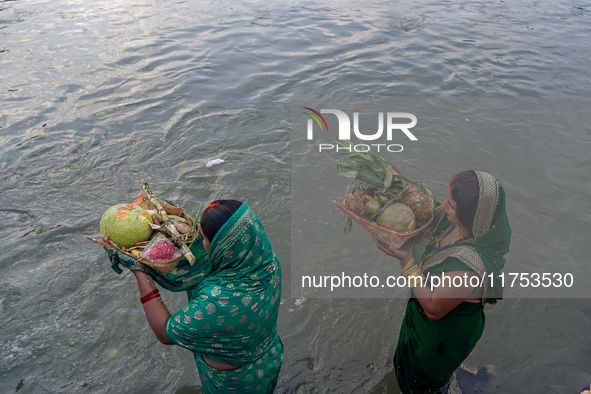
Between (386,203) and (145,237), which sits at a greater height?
(145,237)

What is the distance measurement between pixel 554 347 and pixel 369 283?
1.82 m

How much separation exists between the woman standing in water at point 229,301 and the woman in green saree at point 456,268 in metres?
0.91

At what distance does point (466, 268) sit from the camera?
7.39ft

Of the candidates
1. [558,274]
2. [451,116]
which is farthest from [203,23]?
[558,274]

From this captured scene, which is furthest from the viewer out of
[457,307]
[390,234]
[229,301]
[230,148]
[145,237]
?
[230,148]

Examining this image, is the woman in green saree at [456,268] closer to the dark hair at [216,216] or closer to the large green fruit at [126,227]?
the dark hair at [216,216]

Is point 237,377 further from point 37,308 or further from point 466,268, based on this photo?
point 37,308

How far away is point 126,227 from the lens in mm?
2209

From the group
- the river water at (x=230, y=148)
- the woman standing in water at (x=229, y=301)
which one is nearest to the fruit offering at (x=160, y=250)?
the woman standing in water at (x=229, y=301)

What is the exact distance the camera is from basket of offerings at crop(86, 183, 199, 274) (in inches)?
85.5

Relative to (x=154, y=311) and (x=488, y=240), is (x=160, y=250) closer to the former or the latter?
(x=154, y=311)

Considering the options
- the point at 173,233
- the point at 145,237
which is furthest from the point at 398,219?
the point at 145,237

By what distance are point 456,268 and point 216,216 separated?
53.6 inches

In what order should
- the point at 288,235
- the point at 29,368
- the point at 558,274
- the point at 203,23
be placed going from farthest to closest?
the point at 203,23 < the point at 288,235 < the point at 558,274 < the point at 29,368
